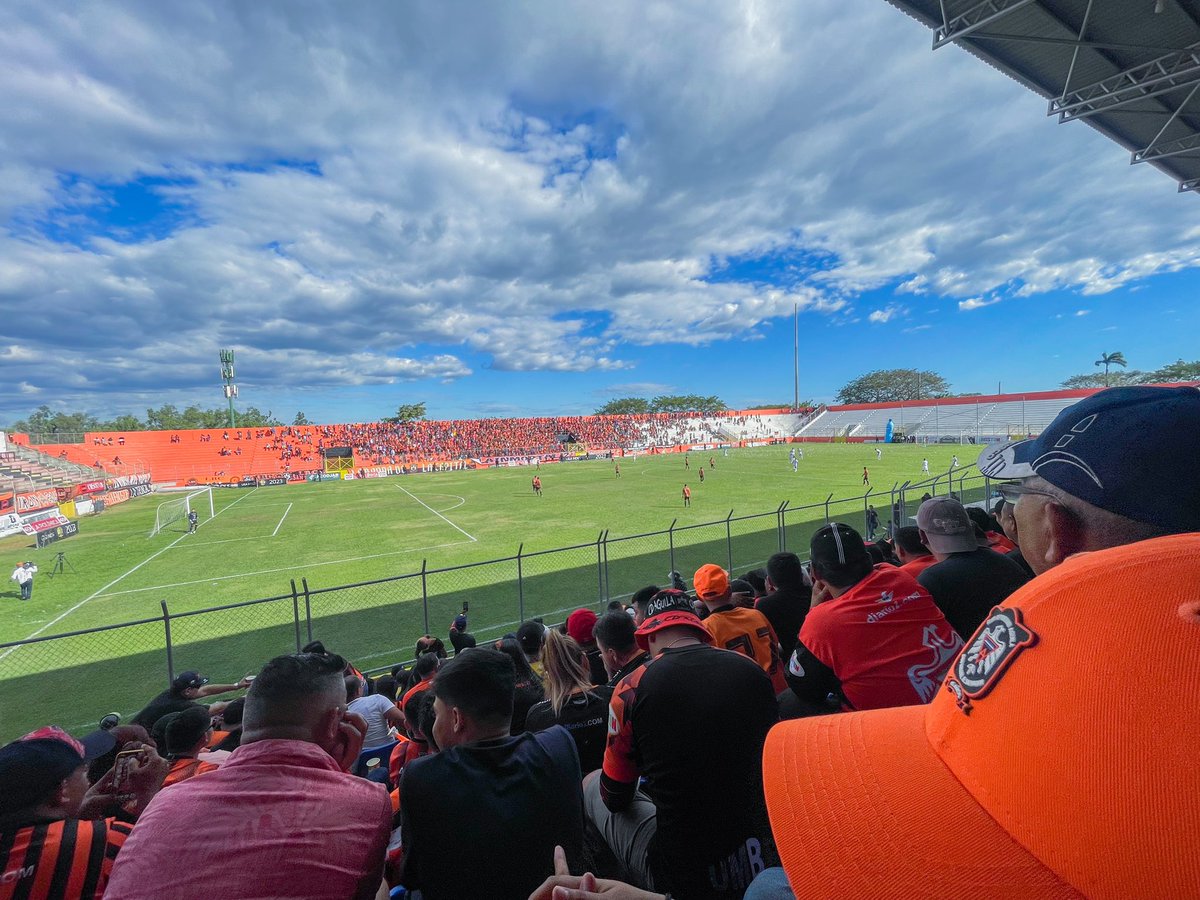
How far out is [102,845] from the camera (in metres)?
2.14

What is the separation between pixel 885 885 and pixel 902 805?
0.14 metres

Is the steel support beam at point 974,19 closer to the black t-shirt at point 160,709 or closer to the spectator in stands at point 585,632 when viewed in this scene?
the spectator in stands at point 585,632

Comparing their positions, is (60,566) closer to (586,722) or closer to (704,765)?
(586,722)

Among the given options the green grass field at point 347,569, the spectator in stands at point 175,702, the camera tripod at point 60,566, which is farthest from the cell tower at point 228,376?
the spectator in stands at point 175,702

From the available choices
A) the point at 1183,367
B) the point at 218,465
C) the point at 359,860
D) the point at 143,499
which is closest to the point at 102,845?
the point at 359,860

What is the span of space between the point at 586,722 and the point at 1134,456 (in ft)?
10.0

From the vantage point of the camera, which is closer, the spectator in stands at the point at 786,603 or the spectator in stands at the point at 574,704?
the spectator in stands at the point at 574,704

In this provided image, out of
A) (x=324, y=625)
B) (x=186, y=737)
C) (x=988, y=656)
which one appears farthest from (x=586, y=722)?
(x=324, y=625)

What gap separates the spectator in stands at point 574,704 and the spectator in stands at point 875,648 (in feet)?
3.77

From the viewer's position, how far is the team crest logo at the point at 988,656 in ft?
3.12

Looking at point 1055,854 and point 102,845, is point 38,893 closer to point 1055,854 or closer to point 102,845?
point 102,845

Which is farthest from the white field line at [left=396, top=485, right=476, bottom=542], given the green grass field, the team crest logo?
the team crest logo

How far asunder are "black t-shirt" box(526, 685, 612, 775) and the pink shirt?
5.10 feet

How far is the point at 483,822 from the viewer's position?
2107mm
